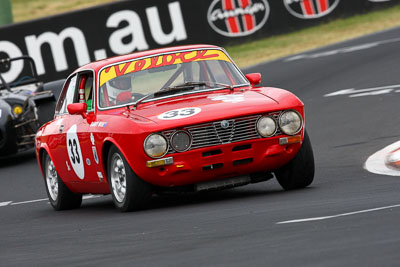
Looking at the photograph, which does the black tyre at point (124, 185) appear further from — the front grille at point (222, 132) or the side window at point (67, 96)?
the side window at point (67, 96)

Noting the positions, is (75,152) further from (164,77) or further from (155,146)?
(155,146)

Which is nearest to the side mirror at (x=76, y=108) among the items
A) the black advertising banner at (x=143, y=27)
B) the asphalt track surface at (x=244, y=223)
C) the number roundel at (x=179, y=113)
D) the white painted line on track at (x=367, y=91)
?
the asphalt track surface at (x=244, y=223)

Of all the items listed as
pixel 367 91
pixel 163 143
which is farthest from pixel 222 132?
pixel 367 91

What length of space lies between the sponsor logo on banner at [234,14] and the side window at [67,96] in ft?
52.3

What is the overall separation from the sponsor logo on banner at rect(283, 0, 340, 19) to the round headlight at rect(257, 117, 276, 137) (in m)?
18.4

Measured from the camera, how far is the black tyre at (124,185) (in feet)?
29.0

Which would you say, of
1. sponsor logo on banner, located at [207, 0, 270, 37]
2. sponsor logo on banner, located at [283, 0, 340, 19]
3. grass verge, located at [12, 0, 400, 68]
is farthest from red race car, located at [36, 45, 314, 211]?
sponsor logo on banner, located at [283, 0, 340, 19]

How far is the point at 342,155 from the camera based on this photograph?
40.0ft

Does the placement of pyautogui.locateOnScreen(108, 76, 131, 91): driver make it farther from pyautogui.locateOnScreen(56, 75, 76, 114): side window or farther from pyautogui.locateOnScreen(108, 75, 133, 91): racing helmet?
pyautogui.locateOnScreen(56, 75, 76, 114): side window

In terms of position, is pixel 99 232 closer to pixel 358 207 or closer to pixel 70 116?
pixel 358 207

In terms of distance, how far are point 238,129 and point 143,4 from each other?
17.9m

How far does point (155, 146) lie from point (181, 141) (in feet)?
0.71

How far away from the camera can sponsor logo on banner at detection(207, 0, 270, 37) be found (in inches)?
1052

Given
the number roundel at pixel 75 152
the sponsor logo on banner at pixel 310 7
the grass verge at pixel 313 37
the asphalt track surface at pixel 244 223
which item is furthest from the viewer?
the sponsor logo on banner at pixel 310 7
